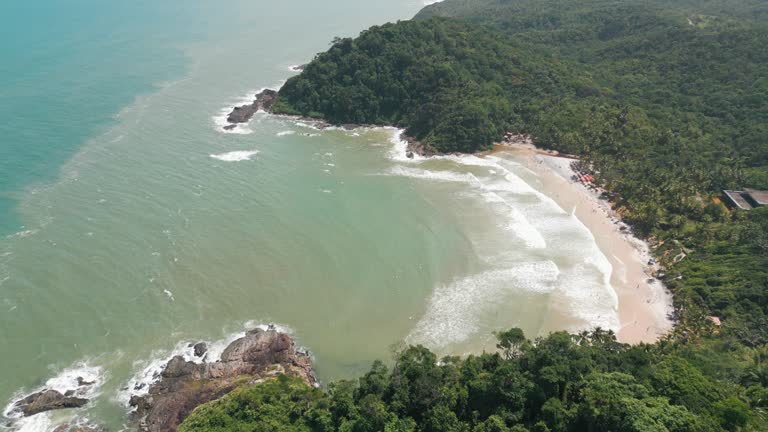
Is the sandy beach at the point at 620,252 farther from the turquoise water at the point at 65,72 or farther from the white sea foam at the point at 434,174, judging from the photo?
the turquoise water at the point at 65,72

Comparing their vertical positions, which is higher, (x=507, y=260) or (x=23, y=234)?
(x=23, y=234)

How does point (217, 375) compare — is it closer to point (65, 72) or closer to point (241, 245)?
point (241, 245)

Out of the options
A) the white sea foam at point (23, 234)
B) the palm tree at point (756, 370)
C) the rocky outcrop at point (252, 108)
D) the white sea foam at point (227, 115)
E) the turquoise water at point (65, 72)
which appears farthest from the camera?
the rocky outcrop at point (252, 108)

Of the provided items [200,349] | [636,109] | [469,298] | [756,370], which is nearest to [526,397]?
[469,298]

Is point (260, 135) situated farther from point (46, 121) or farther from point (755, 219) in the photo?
point (755, 219)

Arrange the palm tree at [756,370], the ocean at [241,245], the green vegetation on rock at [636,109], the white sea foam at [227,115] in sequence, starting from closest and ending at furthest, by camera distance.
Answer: the palm tree at [756,370]
the ocean at [241,245]
the green vegetation on rock at [636,109]
the white sea foam at [227,115]

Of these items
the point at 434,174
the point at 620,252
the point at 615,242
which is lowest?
the point at 620,252

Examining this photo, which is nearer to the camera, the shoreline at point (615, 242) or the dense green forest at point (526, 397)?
the dense green forest at point (526, 397)

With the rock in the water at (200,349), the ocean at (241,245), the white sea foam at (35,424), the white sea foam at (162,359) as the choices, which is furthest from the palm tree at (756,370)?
the white sea foam at (35,424)
